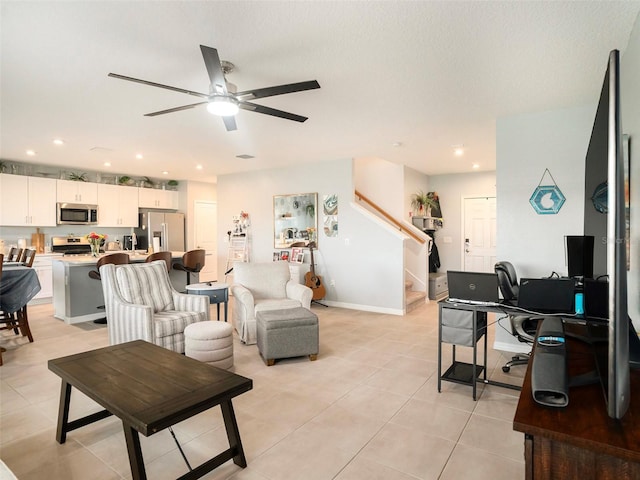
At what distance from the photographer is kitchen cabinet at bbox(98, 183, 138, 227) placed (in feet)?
24.7


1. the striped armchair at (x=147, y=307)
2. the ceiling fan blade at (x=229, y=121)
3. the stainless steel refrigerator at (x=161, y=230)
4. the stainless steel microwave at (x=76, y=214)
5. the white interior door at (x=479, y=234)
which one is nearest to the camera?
the ceiling fan blade at (x=229, y=121)

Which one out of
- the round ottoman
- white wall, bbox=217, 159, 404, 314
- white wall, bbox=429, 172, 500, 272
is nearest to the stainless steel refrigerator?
white wall, bbox=217, 159, 404, 314

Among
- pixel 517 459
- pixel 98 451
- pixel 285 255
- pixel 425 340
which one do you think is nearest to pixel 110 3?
pixel 98 451

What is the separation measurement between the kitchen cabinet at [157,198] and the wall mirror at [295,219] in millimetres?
3134

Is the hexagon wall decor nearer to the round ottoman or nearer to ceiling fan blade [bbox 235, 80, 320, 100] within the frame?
ceiling fan blade [bbox 235, 80, 320, 100]

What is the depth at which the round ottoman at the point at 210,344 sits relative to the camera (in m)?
3.35

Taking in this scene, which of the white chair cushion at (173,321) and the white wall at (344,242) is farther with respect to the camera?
the white wall at (344,242)

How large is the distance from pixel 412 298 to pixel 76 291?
5.09m

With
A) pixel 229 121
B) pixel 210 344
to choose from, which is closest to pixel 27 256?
pixel 210 344

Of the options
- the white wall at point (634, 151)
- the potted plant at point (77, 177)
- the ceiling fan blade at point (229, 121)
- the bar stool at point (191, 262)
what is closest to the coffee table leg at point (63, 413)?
the ceiling fan blade at point (229, 121)

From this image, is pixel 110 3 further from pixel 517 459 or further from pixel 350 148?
pixel 350 148

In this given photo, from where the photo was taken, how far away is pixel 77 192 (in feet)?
23.5

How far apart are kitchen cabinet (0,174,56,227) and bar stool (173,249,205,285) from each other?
2875 mm

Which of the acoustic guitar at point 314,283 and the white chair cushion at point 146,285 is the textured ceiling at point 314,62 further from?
the acoustic guitar at point 314,283
